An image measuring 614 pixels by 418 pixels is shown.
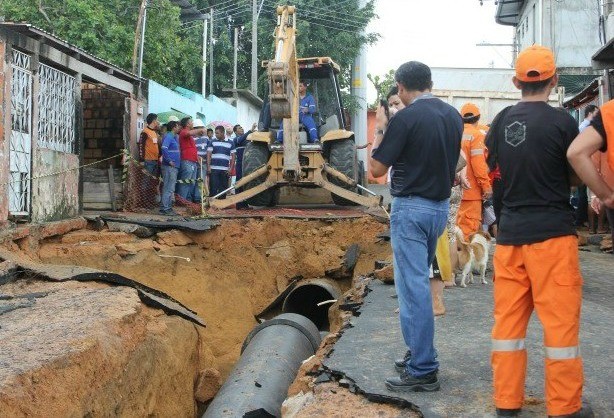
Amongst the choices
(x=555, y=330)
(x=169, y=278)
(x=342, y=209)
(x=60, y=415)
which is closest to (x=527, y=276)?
(x=555, y=330)

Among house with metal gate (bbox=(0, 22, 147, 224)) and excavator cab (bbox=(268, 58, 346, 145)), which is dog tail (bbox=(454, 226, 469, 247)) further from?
excavator cab (bbox=(268, 58, 346, 145))

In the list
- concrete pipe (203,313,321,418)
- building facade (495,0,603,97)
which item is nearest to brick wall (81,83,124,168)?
concrete pipe (203,313,321,418)

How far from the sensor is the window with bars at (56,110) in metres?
11.4

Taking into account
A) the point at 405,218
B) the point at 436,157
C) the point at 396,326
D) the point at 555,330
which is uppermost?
the point at 436,157

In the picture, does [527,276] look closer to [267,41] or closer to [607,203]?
[607,203]

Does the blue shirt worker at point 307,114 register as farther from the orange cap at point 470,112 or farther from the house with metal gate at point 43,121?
the orange cap at point 470,112

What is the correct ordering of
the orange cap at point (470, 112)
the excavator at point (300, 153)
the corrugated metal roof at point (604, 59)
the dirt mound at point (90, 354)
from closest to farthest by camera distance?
1. the dirt mound at point (90, 354)
2. the orange cap at point (470, 112)
3. the corrugated metal roof at point (604, 59)
4. the excavator at point (300, 153)

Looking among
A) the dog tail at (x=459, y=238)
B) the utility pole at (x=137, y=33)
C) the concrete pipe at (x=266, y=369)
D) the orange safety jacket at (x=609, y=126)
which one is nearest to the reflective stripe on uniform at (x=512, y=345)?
the orange safety jacket at (x=609, y=126)

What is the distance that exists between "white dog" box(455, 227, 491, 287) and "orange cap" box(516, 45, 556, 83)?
4123 mm

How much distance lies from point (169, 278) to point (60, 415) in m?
6.44

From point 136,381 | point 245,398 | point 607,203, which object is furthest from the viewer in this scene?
point 136,381

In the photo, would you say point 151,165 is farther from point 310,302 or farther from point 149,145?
point 310,302

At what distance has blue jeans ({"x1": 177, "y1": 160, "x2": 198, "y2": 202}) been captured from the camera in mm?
14484

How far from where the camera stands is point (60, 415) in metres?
4.90
